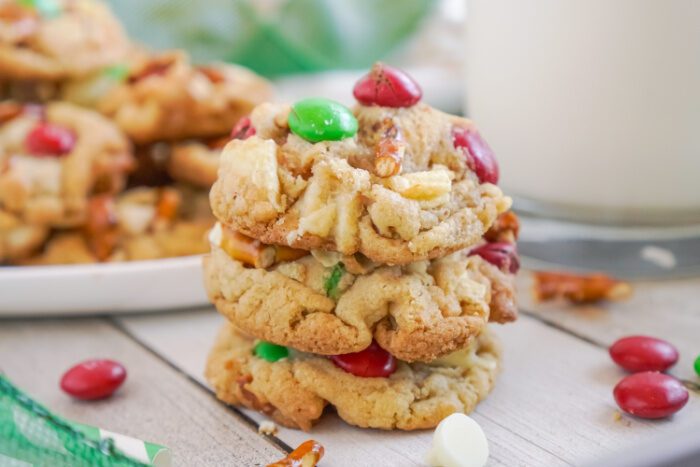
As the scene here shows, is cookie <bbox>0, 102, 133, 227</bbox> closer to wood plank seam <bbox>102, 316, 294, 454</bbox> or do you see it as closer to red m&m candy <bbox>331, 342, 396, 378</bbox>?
wood plank seam <bbox>102, 316, 294, 454</bbox>

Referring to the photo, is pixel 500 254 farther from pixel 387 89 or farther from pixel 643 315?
pixel 643 315

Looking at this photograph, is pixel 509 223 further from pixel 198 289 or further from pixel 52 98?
pixel 52 98

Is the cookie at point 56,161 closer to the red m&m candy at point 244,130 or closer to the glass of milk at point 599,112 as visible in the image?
the red m&m candy at point 244,130

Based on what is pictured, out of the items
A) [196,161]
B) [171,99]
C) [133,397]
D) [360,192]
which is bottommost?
[133,397]

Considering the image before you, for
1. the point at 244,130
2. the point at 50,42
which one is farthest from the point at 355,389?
the point at 50,42

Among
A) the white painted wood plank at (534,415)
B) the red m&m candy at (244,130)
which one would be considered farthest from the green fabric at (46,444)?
the red m&m candy at (244,130)
